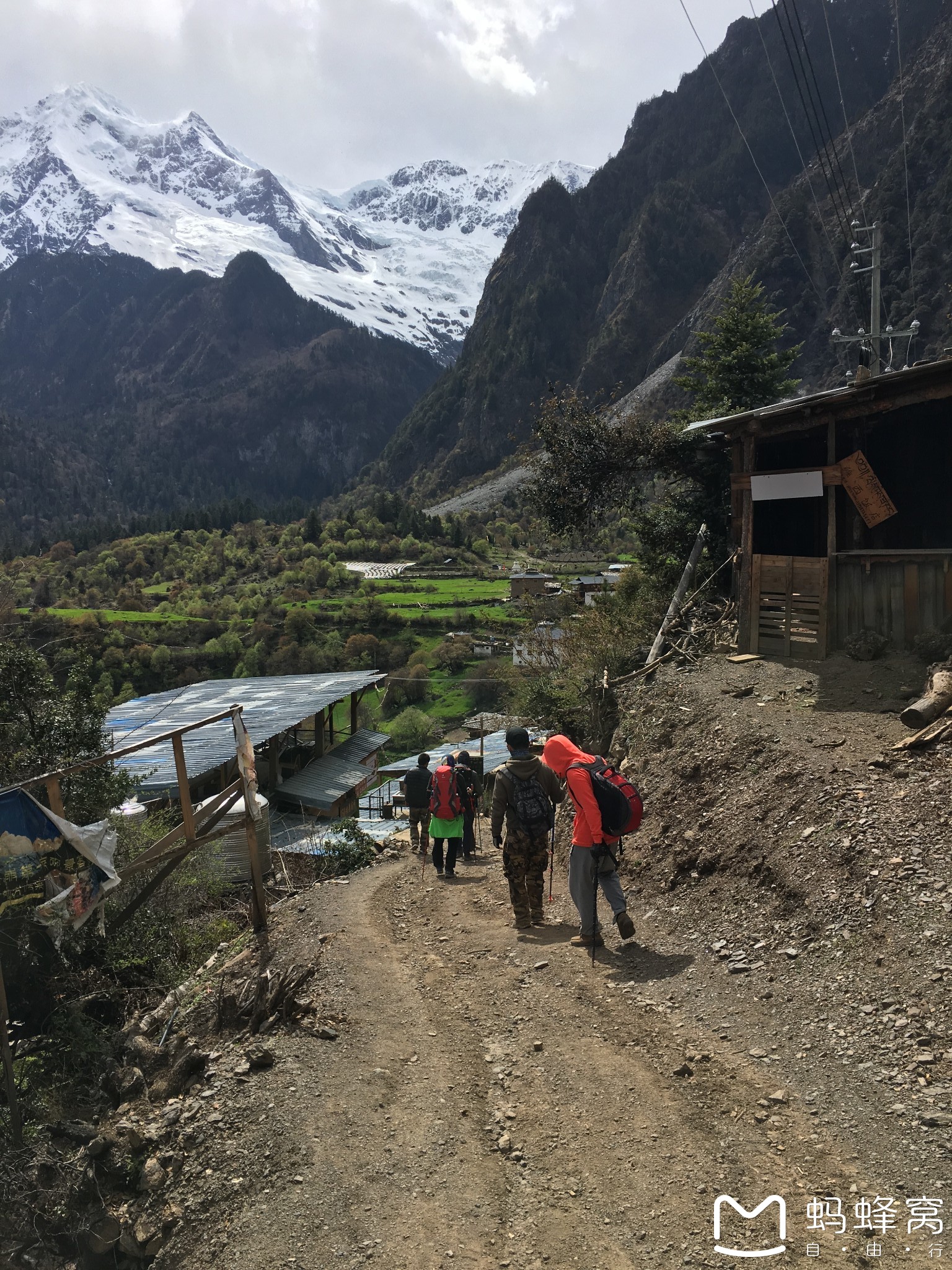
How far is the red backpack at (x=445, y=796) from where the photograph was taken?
388 inches

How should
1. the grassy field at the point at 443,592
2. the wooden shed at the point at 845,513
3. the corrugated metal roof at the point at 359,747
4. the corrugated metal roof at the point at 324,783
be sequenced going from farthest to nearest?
the grassy field at the point at 443,592 → the corrugated metal roof at the point at 359,747 → the corrugated metal roof at the point at 324,783 → the wooden shed at the point at 845,513

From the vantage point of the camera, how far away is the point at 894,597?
10734mm

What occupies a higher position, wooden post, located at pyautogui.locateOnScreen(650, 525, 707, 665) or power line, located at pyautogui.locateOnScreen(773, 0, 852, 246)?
power line, located at pyautogui.locateOnScreen(773, 0, 852, 246)

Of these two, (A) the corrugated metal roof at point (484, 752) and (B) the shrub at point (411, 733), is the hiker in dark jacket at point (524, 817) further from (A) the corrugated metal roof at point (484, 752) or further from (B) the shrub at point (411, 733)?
(B) the shrub at point (411, 733)

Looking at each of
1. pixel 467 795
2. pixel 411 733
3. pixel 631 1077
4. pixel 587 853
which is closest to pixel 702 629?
pixel 467 795

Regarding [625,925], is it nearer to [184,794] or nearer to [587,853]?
[587,853]

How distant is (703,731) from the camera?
1019cm

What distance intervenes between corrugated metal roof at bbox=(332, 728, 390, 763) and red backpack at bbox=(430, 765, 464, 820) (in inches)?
791

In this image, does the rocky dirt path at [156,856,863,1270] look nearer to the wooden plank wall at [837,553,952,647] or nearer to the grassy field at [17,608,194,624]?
the wooden plank wall at [837,553,952,647]

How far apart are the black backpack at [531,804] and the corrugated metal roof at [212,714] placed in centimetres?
1175

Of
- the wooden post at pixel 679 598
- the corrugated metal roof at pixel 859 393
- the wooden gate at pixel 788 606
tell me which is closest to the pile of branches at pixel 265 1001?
the wooden gate at pixel 788 606

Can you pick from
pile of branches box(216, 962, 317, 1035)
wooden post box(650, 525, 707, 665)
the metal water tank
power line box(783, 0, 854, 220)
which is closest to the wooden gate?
wooden post box(650, 525, 707, 665)

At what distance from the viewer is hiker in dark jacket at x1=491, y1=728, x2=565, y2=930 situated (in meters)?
7.52

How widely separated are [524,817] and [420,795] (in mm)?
5638
